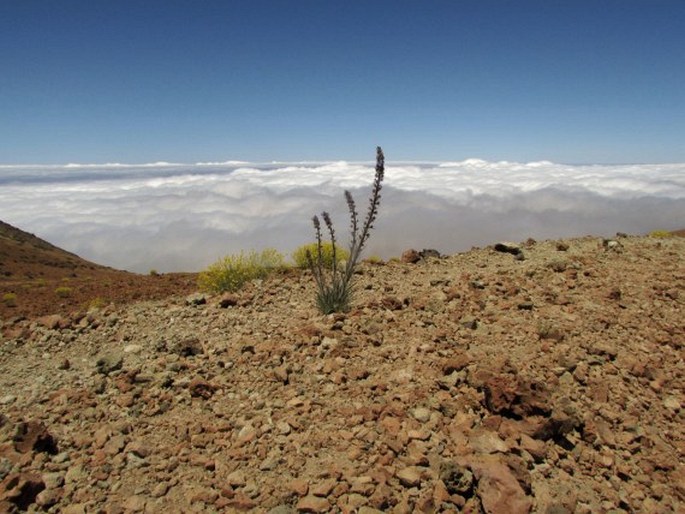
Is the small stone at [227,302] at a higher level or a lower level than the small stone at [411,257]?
lower

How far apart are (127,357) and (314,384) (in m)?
3.13

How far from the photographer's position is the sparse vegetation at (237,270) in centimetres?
1037

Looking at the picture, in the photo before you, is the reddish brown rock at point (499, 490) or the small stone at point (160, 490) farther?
the small stone at point (160, 490)

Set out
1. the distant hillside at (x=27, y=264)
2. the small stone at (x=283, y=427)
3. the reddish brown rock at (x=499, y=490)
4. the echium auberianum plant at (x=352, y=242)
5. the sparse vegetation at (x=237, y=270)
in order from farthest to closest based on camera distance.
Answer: the distant hillside at (x=27, y=264) < the sparse vegetation at (x=237, y=270) < the echium auberianum plant at (x=352, y=242) < the small stone at (x=283, y=427) < the reddish brown rock at (x=499, y=490)

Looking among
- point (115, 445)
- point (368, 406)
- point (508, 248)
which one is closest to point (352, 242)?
point (368, 406)

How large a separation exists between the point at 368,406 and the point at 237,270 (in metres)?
6.93

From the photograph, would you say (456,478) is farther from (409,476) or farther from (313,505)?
(313,505)

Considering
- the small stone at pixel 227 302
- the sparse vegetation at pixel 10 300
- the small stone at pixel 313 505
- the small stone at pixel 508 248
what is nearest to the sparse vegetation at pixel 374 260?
the small stone at pixel 508 248

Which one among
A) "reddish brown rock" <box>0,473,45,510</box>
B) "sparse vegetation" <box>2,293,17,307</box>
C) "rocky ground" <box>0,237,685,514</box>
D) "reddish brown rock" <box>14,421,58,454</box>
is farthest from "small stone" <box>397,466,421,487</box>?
"sparse vegetation" <box>2,293,17,307</box>

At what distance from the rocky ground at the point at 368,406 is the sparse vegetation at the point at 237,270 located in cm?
240

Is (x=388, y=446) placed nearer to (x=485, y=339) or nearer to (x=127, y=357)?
(x=485, y=339)

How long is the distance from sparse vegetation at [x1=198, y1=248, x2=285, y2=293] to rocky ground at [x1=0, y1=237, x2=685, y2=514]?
2.40m

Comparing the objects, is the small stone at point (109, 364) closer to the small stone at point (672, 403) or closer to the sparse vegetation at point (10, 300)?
the small stone at point (672, 403)

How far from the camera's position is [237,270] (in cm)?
1084
